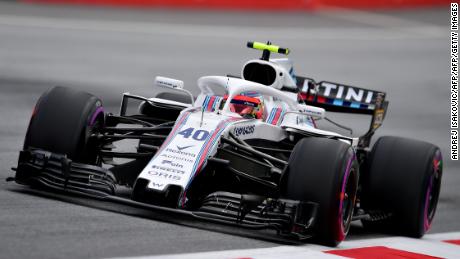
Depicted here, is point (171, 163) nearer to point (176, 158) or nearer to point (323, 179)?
point (176, 158)

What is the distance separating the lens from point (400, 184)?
9.96m

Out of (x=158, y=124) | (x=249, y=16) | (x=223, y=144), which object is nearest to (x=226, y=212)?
(x=223, y=144)

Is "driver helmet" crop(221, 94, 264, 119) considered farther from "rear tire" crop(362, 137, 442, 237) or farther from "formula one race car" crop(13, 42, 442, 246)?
"rear tire" crop(362, 137, 442, 237)

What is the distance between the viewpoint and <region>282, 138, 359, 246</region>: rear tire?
8.67 metres

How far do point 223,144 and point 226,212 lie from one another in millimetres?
1189

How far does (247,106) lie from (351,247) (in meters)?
2.19

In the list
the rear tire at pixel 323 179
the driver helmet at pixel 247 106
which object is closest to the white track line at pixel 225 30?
the driver helmet at pixel 247 106

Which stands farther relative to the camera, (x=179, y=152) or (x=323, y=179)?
(x=179, y=152)

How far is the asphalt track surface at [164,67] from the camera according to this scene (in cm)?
811

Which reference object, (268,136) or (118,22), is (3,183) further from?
(118,22)

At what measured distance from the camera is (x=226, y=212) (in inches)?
343

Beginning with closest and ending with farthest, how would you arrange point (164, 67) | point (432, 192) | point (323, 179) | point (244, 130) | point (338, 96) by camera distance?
1. point (323, 179)
2. point (244, 130)
3. point (432, 192)
4. point (338, 96)
5. point (164, 67)

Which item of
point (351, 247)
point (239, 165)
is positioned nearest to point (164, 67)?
point (239, 165)

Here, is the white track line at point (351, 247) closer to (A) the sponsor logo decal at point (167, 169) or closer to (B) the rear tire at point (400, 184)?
(B) the rear tire at point (400, 184)
